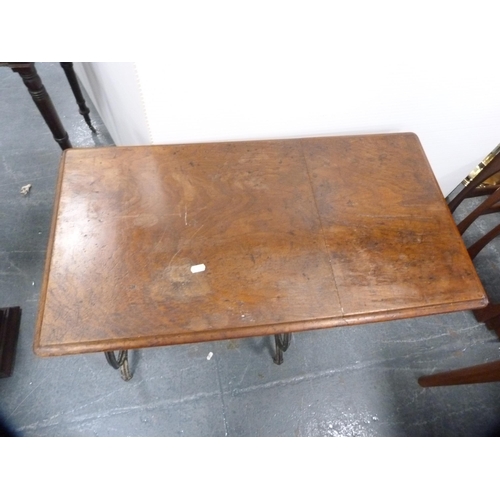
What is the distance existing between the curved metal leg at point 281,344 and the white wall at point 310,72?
744 mm

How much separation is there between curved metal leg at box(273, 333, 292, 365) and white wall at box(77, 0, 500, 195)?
29.3 inches

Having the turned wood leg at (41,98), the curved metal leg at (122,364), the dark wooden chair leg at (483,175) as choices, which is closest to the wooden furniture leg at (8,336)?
the curved metal leg at (122,364)

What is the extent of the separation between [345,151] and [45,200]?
4.76 ft

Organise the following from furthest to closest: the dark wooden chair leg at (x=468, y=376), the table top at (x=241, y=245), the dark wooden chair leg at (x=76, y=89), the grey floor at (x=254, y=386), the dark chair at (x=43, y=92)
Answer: the dark wooden chair leg at (x=76, y=89)
the grey floor at (x=254, y=386)
the dark chair at (x=43, y=92)
the dark wooden chair leg at (x=468, y=376)
the table top at (x=241, y=245)

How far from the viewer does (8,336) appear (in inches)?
53.3

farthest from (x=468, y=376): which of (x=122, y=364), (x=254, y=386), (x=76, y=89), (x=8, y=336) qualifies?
(x=76, y=89)

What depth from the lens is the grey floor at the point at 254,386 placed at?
1302 mm

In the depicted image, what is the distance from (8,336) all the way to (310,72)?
1.44 m

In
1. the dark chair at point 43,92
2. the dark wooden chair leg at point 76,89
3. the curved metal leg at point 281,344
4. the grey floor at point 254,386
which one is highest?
the dark chair at point 43,92

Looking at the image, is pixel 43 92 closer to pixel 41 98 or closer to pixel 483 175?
pixel 41 98

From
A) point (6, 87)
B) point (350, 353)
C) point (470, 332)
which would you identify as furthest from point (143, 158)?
point (6, 87)

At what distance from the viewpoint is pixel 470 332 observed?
1569mm

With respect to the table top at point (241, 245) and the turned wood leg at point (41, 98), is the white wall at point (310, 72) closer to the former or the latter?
the table top at point (241, 245)
